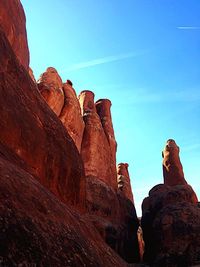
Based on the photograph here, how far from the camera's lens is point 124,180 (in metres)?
62.2

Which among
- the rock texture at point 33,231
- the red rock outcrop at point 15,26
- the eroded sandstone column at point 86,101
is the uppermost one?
the eroded sandstone column at point 86,101

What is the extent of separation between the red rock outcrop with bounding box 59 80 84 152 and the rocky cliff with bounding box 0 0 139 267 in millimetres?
132

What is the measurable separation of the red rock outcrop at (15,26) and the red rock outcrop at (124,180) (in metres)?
41.4

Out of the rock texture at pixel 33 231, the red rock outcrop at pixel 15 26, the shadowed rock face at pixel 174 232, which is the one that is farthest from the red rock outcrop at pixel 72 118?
the rock texture at pixel 33 231

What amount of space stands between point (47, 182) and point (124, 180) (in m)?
51.1

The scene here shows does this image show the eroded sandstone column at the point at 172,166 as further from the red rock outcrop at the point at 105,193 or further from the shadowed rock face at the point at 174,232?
the red rock outcrop at the point at 105,193

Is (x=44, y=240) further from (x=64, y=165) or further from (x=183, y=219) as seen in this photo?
(x=183, y=219)

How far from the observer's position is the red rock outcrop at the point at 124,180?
59.0 metres

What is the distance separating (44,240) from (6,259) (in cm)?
124

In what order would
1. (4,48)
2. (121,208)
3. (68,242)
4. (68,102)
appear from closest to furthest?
(68,242)
(4,48)
(121,208)
(68,102)

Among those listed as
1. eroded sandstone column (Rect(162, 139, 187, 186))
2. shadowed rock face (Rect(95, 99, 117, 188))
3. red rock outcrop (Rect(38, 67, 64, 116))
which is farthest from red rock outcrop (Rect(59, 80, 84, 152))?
eroded sandstone column (Rect(162, 139, 187, 186))

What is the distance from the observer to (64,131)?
15266 millimetres

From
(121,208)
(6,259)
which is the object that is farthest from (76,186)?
(121,208)

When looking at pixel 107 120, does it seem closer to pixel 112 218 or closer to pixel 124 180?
pixel 112 218
